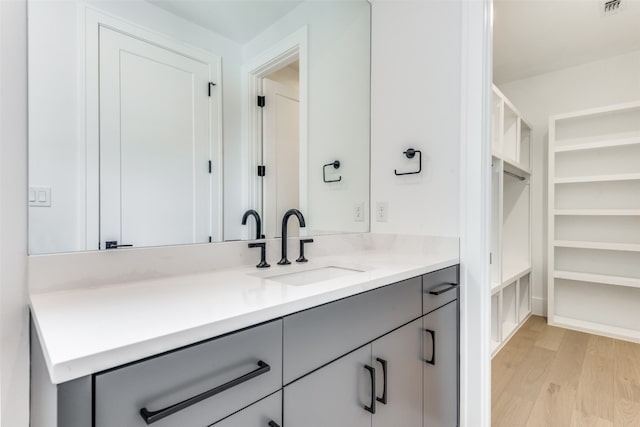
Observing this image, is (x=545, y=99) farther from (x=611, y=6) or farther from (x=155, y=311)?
(x=155, y=311)

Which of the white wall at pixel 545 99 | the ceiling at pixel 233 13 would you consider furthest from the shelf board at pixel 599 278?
the ceiling at pixel 233 13

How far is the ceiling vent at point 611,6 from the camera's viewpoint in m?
2.22

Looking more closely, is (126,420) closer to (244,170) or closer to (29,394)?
(29,394)

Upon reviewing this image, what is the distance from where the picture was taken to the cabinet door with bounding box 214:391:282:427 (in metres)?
0.64

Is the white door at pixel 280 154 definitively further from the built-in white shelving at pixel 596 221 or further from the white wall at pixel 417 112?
the built-in white shelving at pixel 596 221

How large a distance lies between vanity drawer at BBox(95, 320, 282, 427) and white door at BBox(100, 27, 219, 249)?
1.92 feet

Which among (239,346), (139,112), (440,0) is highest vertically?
(440,0)

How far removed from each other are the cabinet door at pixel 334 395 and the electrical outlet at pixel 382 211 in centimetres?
91

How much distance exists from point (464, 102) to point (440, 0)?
535 mm

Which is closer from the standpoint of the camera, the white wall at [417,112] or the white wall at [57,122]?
the white wall at [57,122]

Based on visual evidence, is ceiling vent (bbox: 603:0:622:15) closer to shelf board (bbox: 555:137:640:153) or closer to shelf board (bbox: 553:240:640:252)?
shelf board (bbox: 555:137:640:153)

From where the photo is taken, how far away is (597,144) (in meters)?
2.88

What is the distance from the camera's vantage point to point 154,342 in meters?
0.53

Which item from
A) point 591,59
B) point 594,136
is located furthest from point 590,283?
point 591,59
